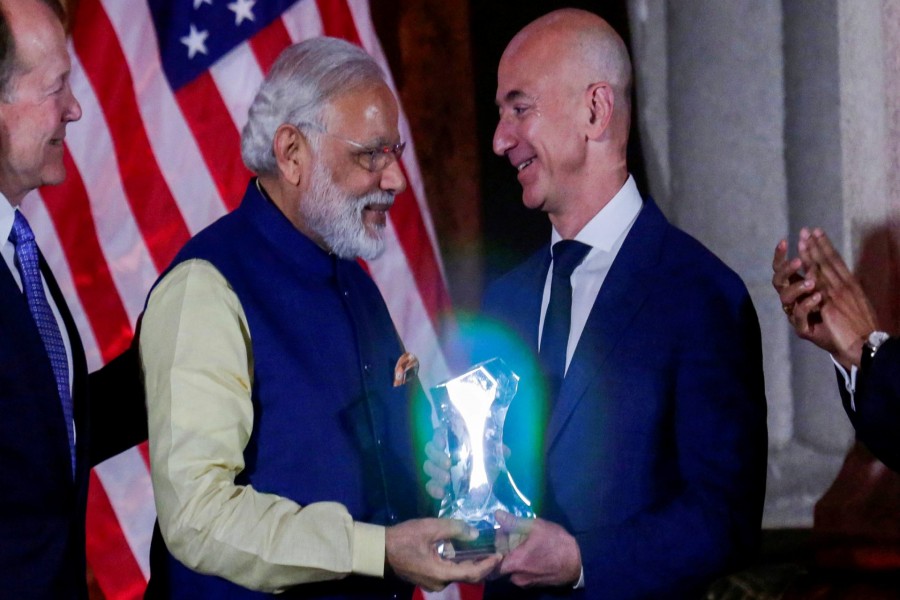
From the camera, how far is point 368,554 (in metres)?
1.98

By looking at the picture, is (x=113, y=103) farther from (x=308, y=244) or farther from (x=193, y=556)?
(x=193, y=556)

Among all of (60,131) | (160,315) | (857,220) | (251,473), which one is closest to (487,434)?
(251,473)

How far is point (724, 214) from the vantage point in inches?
132

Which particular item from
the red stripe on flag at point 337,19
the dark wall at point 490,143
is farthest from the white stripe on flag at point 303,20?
the dark wall at point 490,143

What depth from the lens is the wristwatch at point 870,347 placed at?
2.15m

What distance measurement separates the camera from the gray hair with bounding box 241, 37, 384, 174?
2.21 meters

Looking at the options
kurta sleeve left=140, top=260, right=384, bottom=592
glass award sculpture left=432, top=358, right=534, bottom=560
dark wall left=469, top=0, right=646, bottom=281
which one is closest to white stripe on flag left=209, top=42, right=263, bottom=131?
dark wall left=469, top=0, right=646, bottom=281

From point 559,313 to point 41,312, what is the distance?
3.15 ft

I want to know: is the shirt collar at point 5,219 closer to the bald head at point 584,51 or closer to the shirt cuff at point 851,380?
the bald head at point 584,51

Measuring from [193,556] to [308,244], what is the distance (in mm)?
626

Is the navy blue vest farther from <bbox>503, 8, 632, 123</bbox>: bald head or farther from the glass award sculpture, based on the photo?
<bbox>503, 8, 632, 123</bbox>: bald head

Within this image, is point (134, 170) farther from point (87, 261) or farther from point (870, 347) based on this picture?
point (870, 347)

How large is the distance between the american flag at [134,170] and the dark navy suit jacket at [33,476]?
1.35m

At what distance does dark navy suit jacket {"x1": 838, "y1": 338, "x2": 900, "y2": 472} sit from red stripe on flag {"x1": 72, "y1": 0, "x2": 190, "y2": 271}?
1.94m
